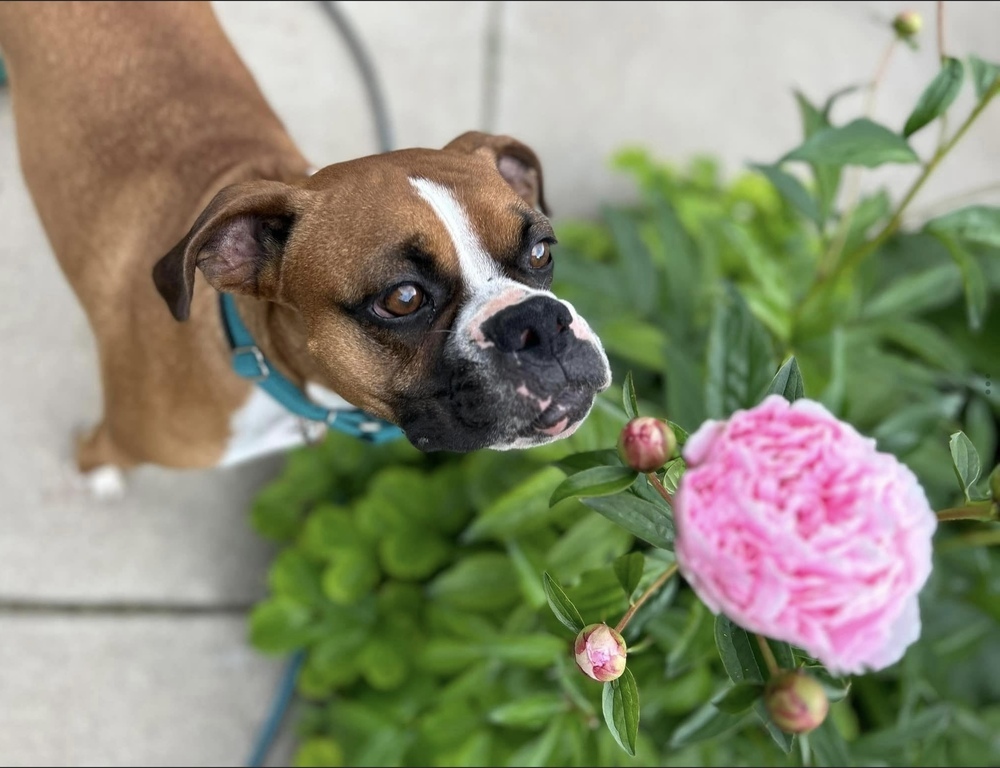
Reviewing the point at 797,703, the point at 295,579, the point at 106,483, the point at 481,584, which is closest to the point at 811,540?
the point at 797,703

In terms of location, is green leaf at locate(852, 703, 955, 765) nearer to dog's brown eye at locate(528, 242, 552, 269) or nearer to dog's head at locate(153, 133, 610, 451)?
dog's head at locate(153, 133, 610, 451)

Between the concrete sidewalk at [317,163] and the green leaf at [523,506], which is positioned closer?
the green leaf at [523,506]

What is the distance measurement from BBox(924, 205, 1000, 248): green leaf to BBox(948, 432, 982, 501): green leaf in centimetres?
93

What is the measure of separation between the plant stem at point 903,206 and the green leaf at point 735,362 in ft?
1.23

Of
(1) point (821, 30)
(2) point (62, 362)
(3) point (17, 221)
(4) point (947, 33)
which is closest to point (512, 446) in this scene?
(2) point (62, 362)

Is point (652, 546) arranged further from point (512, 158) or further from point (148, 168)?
point (148, 168)

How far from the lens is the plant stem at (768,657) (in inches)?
44.2

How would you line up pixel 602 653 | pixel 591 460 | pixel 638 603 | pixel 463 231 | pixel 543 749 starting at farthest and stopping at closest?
1. pixel 543 749
2. pixel 463 231
3. pixel 591 460
4. pixel 638 603
5. pixel 602 653

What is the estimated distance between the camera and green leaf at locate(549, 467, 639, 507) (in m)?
1.10

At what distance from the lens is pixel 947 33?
4.51 metres

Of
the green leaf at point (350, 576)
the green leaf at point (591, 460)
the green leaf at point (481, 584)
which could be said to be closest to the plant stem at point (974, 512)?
the green leaf at point (591, 460)

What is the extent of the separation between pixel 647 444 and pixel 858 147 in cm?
116

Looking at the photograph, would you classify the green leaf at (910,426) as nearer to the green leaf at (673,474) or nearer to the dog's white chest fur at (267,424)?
the green leaf at (673,474)

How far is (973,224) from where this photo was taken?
1.88 m
